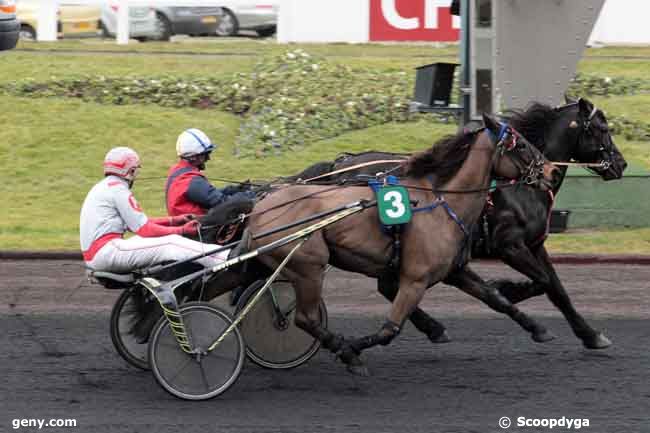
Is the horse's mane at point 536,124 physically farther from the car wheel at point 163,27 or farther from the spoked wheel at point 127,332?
the car wheel at point 163,27

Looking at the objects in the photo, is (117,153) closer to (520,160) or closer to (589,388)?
(520,160)

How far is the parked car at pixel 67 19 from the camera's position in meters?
20.3

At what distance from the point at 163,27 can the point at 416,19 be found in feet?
15.1

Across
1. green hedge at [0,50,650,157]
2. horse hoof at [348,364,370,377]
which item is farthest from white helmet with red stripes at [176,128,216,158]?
green hedge at [0,50,650,157]

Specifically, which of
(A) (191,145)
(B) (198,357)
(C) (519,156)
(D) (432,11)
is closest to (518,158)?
(C) (519,156)

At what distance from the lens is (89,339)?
8.55 m

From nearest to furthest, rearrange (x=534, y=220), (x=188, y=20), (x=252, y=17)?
(x=534, y=220)
(x=252, y=17)
(x=188, y=20)

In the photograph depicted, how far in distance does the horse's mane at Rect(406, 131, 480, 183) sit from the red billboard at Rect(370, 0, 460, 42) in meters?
11.8

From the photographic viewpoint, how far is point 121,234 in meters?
7.21

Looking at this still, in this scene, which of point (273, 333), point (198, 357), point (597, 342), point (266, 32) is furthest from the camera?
point (266, 32)

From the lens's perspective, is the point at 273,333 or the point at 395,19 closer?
the point at 273,333

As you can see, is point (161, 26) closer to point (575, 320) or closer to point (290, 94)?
point (290, 94)

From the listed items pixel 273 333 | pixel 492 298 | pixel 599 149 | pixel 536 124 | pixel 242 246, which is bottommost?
pixel 273 333

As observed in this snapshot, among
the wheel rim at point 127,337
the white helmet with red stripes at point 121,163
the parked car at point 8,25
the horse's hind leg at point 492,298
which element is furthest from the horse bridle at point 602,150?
the parked car at point 8,25
